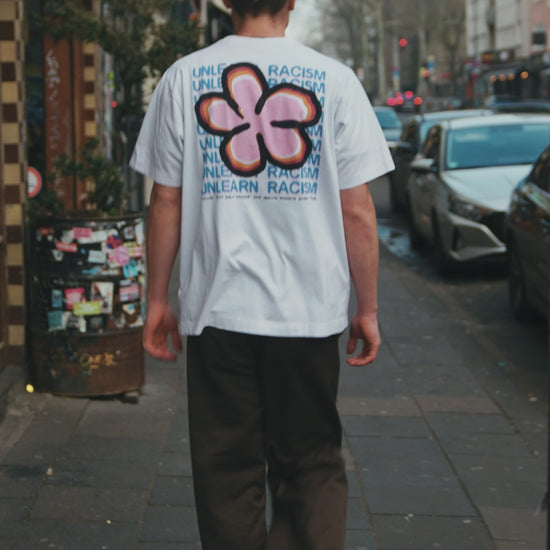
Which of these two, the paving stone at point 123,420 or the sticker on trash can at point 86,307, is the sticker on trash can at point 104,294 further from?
the paving stone at point 123,420

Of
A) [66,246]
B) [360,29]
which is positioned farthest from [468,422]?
[360,29]

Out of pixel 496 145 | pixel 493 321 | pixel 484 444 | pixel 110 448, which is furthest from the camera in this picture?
pixel 496 145

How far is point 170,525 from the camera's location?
433cm

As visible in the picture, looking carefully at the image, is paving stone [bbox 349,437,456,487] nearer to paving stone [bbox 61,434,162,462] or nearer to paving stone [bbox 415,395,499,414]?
paving stone [bbox 415,395,499,414]

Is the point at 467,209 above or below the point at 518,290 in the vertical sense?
above

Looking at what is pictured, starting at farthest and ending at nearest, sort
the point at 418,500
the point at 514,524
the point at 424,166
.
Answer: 1. the point at 424,166
2. the point at 418,500
3. the point at 514,524

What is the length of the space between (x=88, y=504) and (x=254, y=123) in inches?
82.8

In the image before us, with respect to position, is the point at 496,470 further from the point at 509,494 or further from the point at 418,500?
the point at 418,500

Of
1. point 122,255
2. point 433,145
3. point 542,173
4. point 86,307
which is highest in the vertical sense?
point 433,145

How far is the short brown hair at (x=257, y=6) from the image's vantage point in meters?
3.02

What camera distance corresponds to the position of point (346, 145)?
9.96 feet

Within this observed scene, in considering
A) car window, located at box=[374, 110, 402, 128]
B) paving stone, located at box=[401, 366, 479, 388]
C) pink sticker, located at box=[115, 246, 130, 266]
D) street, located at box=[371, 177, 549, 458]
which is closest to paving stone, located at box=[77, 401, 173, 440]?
pink sticker, located at box=[115, 246, 130, 266]

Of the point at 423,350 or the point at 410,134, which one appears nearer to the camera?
the point at 423,350

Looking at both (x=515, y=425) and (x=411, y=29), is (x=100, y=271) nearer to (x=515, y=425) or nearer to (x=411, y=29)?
(x=515, y=425)
